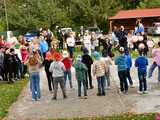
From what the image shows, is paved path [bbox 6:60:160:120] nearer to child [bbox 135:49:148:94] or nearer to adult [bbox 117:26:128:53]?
child [bbox 135:49:148:94]

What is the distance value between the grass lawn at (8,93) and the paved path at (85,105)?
9.9 inches

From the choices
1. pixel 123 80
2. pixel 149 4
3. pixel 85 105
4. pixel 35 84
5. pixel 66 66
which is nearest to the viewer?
pixel 85 105

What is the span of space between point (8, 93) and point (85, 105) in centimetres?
422

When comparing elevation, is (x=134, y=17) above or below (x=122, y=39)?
below

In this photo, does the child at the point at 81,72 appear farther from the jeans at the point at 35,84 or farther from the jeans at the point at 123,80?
the jeans at the point at 35,84

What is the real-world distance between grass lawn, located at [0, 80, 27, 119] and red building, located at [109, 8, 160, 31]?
128 feet

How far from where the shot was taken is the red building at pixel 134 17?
6100 centimetres

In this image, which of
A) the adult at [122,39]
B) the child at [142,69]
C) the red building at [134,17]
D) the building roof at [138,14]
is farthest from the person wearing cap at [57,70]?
the building roof at [138,14]

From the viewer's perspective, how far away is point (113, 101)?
17359mm

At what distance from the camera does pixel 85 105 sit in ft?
55.8

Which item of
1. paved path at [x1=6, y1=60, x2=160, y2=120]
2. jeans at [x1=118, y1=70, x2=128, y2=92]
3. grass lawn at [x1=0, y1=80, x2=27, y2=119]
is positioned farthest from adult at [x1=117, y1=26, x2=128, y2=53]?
jeans at [x1=118, y1=70, x2=128, y2=92]

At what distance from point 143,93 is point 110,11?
4317 centimetres

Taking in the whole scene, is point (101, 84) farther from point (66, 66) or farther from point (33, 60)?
point (33, 60)

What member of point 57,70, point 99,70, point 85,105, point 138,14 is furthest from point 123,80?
point 138,14
